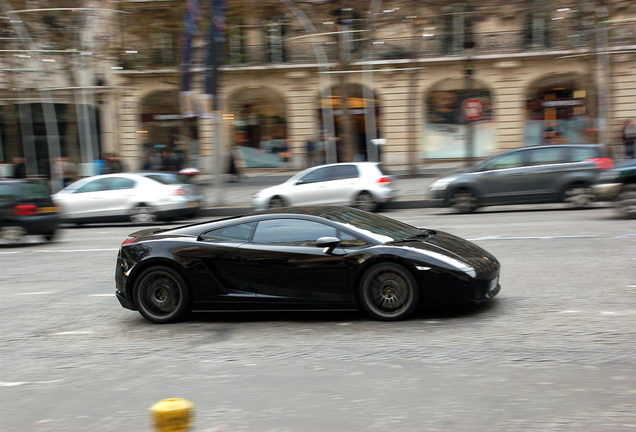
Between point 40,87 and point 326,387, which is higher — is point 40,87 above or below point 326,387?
above

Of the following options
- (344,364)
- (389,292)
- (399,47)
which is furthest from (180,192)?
(399,47)

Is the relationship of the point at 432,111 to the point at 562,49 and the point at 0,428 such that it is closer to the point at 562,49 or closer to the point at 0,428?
the point at 562,49

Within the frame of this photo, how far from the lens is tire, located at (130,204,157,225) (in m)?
18.5

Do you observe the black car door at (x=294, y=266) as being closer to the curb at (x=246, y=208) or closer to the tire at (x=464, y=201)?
the tire at (x=464, y=201)

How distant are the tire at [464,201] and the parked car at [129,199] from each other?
6982 mm

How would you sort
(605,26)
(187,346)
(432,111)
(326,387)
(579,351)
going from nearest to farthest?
(326,387) < (579,351) < (187,346) < (605,26) < (432,111)

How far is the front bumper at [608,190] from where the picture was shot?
13508mm

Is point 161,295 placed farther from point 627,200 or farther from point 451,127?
point 451,127

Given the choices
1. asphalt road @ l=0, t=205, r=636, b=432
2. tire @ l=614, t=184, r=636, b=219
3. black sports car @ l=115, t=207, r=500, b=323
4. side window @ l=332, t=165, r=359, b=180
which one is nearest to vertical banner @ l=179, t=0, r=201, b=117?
side window @ l=332, t=165, r=359, b=180

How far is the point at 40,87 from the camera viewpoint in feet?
91.8

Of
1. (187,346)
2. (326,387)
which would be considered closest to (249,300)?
(187,346)

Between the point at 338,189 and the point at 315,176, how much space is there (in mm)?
866

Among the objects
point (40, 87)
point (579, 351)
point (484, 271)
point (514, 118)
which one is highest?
point (40, 87)

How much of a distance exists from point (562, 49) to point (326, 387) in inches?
1201
